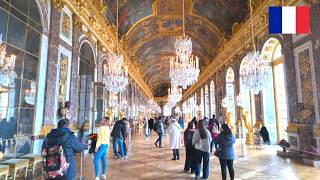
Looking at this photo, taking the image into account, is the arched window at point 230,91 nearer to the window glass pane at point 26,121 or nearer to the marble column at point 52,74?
the marble column at point 52,74

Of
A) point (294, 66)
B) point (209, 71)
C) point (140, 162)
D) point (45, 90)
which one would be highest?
point (209, 71)

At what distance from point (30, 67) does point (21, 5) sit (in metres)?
1.59

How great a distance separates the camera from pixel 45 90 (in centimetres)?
654

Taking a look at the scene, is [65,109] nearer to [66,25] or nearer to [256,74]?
[66,25]

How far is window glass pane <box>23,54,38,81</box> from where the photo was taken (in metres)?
5.77

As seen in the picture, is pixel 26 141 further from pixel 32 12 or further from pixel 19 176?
pixel 32 12

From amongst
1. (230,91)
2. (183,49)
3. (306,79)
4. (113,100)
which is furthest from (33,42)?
(230,91)

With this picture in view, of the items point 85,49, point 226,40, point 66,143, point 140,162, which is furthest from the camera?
point 226,40

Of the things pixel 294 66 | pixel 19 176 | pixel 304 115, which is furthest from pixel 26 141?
pixel 294 66

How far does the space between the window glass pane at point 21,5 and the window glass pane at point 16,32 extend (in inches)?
13.0

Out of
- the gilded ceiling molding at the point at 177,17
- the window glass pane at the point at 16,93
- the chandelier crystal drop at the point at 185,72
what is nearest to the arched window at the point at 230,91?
the gilded ceiling molding at the point at 177,17

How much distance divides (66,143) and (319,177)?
216 inches

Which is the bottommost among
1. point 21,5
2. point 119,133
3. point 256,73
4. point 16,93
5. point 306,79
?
point 119,133

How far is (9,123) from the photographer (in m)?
5.14
